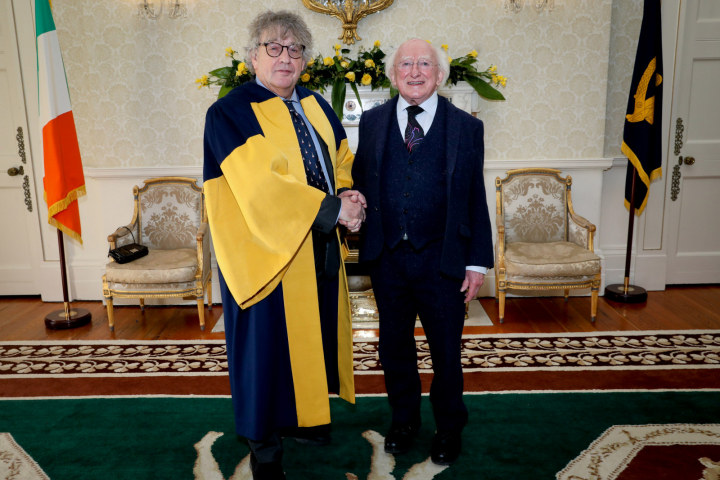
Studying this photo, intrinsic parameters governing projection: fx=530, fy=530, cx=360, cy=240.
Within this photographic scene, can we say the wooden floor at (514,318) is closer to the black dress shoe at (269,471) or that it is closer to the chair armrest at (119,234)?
the chair armrest at (119,234)

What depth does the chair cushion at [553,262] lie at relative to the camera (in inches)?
139

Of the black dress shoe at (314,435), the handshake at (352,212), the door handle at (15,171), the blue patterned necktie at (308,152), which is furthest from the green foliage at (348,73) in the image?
the black dress shoe at (314,435)

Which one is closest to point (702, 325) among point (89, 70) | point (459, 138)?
point (459, 138)

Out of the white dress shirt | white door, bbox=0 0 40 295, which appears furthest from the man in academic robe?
white door, bbox=0 0 40 295

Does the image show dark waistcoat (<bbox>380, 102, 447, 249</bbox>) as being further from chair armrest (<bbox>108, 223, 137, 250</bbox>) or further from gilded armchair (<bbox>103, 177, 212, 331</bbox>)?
chair armrest (<bbox>108, 223, 137, 250</bbox>)

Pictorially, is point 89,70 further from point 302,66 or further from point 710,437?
point 710,437

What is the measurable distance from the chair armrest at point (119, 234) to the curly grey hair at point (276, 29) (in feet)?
7.86

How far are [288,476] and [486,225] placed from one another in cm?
123

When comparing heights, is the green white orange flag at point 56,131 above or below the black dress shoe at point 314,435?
above

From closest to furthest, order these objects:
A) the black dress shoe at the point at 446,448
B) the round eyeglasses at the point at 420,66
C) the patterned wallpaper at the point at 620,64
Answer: the round eyeglasses at the point at 420,66 → the black dress shoe at the point at 446,448 → the patterned wallpaper at the point at 620,64

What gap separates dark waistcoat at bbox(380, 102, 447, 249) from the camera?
6.27 ft

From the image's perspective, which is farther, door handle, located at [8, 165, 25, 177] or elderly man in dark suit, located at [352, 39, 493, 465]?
door handle, located at [8, 165, 25, 177]

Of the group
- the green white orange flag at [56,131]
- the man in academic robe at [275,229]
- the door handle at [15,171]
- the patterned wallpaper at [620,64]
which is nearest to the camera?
the man in academic robe at [275,229]

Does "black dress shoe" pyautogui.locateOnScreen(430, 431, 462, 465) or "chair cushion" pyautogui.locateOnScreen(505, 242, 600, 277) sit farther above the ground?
"chair cushion" pyautogui.locateOnScreen(505, 242, 600, 277)
